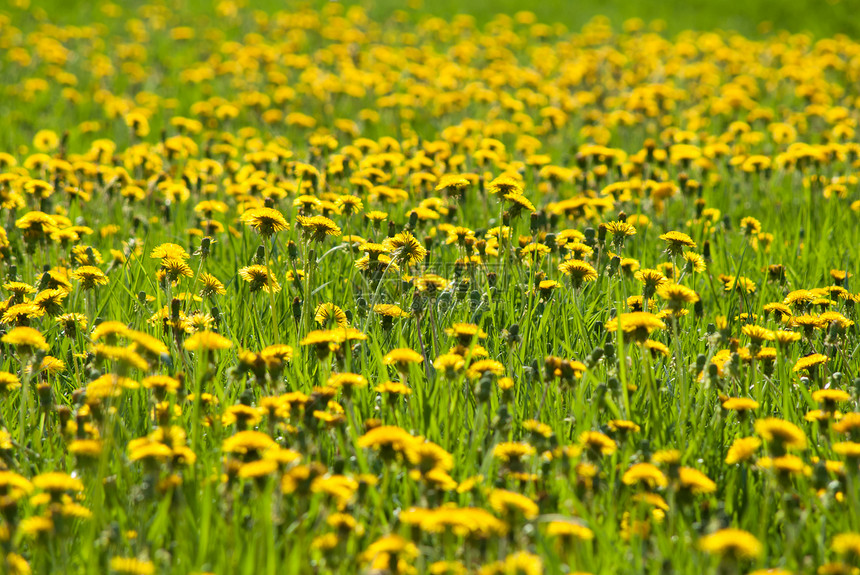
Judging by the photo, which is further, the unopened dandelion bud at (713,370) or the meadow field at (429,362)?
the unopened dandelion bud at (713,370)

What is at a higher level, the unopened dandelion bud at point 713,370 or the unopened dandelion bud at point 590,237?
the unopened dandelion bud at point 590,237

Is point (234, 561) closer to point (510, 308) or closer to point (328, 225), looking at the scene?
point (328, 225)

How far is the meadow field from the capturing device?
206 cm

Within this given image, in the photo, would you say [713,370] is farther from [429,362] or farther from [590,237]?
[590,237]

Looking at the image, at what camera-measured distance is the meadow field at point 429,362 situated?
206cm

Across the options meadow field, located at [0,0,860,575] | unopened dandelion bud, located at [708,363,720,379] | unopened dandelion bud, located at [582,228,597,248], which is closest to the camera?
meadow field, located at [0,0,860,575]

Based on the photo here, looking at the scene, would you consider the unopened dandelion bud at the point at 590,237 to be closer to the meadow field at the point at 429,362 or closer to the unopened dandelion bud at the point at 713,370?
the meadow field at the point at 429,362

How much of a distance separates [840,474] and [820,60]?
835 centimetres

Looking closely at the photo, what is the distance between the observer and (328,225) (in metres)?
3.32

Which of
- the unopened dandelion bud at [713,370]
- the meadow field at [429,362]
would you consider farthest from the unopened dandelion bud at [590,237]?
the unopened dandelion bud at [713,370]

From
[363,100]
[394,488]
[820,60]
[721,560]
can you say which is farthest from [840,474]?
[820,60]

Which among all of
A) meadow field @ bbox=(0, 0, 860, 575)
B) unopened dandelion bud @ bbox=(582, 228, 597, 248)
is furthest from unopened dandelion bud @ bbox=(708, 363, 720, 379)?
unopened dandelion bud @ bbox=(582, 228, 597, 248)

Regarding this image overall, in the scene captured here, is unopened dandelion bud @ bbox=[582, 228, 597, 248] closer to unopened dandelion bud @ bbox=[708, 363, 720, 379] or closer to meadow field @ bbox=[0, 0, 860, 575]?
meadow field @ bbox=[0, 0, 860, 575]

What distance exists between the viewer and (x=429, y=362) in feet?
10.1
